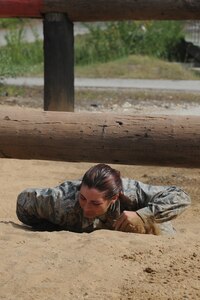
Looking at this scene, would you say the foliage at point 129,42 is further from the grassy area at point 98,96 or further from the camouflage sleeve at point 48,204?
the camouflage sleeve at point 48,204

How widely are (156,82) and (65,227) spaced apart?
7.66 metres

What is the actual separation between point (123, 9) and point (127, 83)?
18.3ft

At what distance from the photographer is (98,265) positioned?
3.79 m

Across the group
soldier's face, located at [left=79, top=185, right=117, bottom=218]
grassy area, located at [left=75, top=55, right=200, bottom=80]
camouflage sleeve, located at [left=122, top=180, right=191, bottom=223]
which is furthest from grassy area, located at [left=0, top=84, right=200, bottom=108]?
soldier's face, located at [left=79, top=185, right=117, bottom=218]

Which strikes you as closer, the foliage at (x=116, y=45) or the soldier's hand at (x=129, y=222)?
the soldier's hand at (x=129, y=222)

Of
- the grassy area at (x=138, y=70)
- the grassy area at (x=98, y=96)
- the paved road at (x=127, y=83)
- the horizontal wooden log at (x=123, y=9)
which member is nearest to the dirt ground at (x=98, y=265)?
the horizontal wooden log at (x=123, y=9)

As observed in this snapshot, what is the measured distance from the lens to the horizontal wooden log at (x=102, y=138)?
445 cm

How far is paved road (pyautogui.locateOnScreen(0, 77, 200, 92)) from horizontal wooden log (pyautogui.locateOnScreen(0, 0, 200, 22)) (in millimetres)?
4682

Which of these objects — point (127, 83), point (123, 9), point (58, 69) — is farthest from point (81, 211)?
point (127, 83)

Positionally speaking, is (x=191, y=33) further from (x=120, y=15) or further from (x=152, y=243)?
(x=152, y=243)

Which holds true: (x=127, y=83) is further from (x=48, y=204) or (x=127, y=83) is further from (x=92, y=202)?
(x=92, y=202)

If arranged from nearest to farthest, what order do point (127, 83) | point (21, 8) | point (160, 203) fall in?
point (160, 203) → point (21, 8) → point (127, 83)

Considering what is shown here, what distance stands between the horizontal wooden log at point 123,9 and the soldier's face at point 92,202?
2.37m

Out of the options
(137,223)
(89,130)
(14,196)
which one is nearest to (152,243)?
(137,223)
